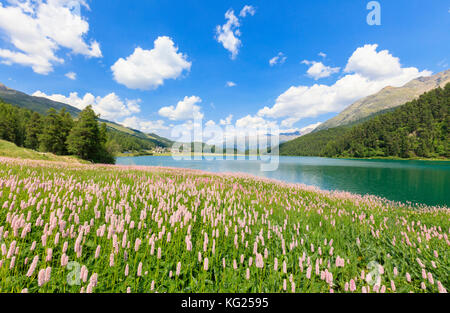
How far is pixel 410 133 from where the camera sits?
137 m

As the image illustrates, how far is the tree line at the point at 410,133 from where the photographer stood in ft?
397

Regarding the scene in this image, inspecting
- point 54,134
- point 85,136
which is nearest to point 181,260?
point 85,136

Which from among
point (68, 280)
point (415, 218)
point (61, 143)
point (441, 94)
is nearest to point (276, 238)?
point (68, 280)

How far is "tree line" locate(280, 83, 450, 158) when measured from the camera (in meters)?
121

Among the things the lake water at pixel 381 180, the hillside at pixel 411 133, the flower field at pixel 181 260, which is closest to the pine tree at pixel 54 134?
the lake water at pixel 381 180

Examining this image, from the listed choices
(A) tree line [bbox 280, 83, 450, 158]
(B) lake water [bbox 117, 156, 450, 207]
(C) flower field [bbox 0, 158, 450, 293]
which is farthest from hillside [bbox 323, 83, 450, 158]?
(C) flower field [bbox 0, 158, 450, 293]

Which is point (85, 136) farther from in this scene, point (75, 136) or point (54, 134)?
point (54, 134)

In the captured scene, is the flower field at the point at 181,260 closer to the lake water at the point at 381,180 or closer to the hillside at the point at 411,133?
the lake water at the point at 381,180

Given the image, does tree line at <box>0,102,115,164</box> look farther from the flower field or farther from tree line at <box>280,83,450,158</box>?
tree line at <box>280,83,450,158</box>

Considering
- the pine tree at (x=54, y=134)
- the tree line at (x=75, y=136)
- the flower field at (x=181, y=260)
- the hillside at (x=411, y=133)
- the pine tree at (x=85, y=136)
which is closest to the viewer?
the flower field at (x=181, y=260)

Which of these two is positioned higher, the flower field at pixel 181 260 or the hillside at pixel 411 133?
the hillside at pixel 411 133
